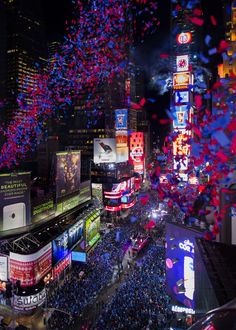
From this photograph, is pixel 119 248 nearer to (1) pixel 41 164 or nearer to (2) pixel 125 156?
(1) pixel 41 164

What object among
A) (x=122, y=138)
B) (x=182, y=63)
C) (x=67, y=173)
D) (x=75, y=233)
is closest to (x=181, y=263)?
(x=75, y=233)

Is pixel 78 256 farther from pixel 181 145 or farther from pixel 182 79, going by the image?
pixel 182 79

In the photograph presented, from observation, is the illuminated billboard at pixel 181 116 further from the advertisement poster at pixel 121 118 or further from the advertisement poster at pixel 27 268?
the advertisement poster at pixel 27 268

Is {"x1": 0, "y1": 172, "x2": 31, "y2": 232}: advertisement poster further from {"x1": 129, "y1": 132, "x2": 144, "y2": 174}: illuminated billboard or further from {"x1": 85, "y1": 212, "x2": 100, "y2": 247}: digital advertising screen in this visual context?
{"x1": 129, "y1": 132, "x2": 144, "y2": 174}: illuminated billboard

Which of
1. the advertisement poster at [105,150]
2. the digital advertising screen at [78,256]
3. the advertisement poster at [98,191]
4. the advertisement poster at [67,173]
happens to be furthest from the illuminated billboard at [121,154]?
the digital advertising screen at [78,256]

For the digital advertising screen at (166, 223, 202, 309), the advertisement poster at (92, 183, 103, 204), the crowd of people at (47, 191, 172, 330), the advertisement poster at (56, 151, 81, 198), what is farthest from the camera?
the advertisement poster at (92, 183, 103, 204)

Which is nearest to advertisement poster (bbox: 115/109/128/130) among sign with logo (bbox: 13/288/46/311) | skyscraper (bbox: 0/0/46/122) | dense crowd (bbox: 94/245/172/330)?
dense crowd (bbox: 94/245/172/330)
